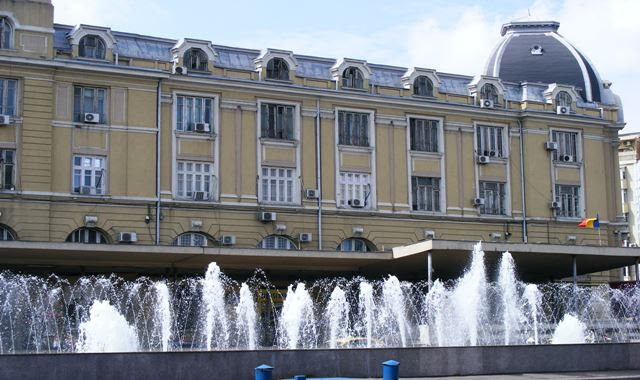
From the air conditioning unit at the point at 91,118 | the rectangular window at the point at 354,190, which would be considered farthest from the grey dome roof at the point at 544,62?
the air conditioning unit at the point at 91,118

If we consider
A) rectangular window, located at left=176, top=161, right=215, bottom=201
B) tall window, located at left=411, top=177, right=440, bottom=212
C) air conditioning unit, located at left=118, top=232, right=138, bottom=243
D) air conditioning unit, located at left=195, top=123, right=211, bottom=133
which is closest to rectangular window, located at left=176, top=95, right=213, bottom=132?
air conditioning unit, located at left=195, top=123, right=211, bottom=133

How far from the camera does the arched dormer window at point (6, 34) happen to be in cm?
3325

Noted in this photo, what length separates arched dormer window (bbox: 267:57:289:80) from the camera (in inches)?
1490

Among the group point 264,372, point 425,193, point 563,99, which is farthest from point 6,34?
point 563,99

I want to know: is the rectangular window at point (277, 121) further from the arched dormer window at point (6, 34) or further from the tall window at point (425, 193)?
the arched dormer window at point (6, 34)

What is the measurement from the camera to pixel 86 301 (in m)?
33.6

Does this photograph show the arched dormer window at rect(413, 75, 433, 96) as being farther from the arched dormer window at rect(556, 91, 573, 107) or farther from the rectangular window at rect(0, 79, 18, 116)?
the rectangular window at rect(0, 79, 18, 116)

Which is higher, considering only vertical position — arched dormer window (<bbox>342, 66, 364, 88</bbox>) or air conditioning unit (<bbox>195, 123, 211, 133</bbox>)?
arched dormer window (<bbox>342, 66, 364, 88</bbox>)

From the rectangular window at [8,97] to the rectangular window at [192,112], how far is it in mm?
5640

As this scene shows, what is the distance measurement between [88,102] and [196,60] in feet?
14.2

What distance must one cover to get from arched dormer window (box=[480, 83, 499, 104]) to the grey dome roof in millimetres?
5070

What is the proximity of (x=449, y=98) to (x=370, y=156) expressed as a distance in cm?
455

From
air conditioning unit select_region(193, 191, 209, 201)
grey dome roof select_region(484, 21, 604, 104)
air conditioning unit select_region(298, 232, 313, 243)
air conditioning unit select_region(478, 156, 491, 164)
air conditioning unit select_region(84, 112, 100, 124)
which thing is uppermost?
grey dome roof select_region(484, 21, 604, 104)

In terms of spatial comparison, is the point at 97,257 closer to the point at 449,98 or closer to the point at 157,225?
the point at 157,225
